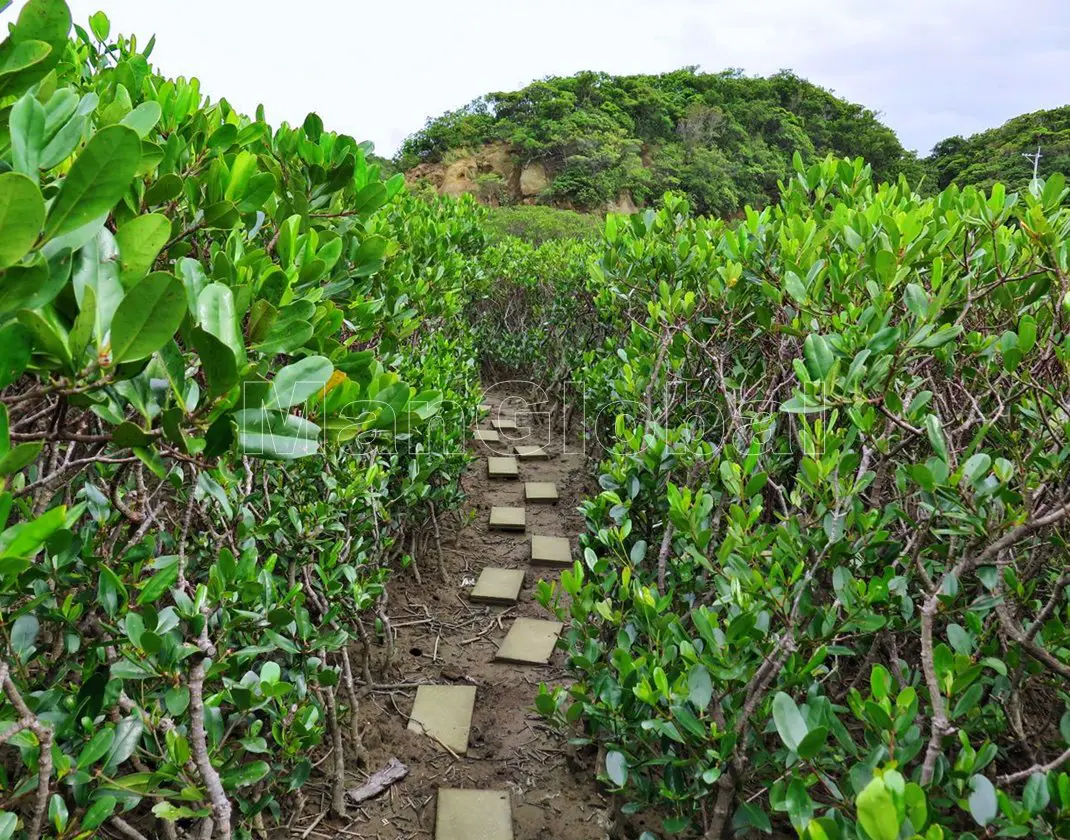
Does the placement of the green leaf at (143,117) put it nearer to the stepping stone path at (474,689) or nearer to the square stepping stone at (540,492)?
the stepping stone path at (474,689)

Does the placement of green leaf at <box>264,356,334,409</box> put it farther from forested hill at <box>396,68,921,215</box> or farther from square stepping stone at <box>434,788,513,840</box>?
forested hill at <box>396,68,921,215</box>

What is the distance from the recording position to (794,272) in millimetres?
2023

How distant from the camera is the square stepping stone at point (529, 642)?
3.19m

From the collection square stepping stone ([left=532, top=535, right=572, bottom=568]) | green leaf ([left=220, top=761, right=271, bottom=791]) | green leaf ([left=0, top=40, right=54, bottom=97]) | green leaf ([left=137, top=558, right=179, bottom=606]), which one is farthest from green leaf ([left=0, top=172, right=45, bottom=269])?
square stepping stone ([left=532, top=535, right=572, bottom=568])

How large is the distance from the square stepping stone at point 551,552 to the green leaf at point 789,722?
2971 millimetres

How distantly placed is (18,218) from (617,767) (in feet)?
5.54

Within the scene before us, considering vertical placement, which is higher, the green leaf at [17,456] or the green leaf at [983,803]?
the green leaf at [17,456]

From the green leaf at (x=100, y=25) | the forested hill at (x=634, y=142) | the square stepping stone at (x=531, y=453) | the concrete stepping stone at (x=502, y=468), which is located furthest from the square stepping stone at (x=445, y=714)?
the forested hill at (x=634, y=142)

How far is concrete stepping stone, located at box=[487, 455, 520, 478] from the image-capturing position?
18.2 ft

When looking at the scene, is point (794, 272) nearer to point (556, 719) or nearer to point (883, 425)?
point (883, 425)

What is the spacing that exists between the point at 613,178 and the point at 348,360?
29.0 m

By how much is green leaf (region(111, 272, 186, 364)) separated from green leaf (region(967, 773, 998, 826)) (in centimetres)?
138

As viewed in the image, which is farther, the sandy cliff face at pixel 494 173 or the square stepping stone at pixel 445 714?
the sandy cliff face at pixel 494 173

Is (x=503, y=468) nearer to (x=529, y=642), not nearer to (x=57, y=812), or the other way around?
(x=529, y=642)
